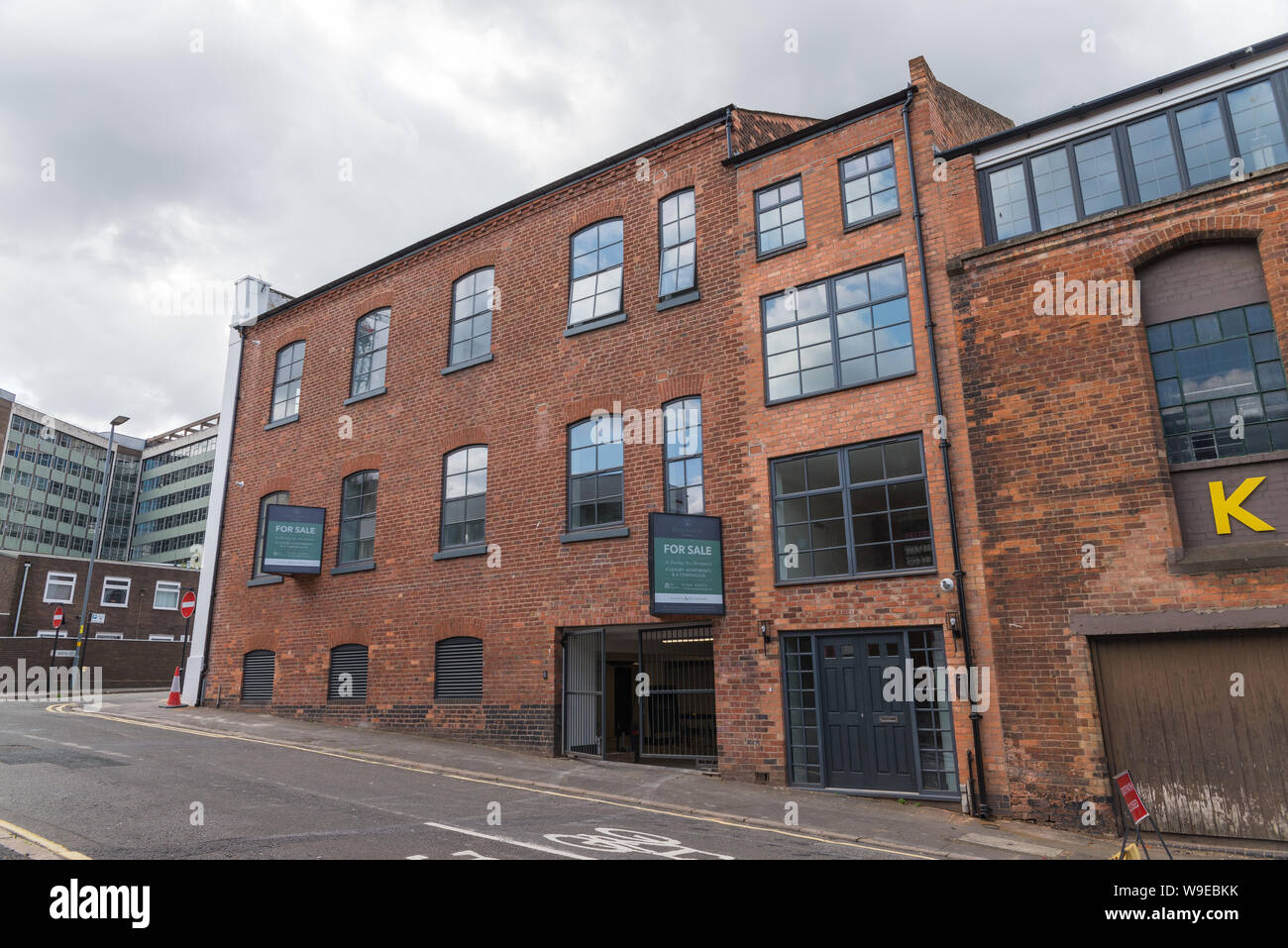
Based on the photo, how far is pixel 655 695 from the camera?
572 inches

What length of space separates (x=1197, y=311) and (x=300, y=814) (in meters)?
12.3

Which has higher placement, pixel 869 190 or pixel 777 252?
pixel 869 190

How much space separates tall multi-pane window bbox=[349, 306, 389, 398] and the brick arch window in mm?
15622

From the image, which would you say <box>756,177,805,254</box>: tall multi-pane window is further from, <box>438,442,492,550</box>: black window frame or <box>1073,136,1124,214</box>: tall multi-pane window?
<box>438,442,492,550</box>: black window frame

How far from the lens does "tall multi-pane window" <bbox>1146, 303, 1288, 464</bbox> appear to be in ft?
31.9

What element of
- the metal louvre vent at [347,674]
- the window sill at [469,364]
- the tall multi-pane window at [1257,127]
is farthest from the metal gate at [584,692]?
the tall multi-pane window at [1257,127]

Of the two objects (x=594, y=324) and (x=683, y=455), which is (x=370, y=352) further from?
(x=683, y=455)

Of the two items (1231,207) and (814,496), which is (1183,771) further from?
(1231,207)

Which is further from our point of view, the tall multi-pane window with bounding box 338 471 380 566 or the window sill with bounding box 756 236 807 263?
the tall multi-pane window with bounding box 338 471 380 566

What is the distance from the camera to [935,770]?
35.8ft

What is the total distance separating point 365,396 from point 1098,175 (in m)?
15.4

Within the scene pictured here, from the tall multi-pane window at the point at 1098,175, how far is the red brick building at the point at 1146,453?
0.09ft

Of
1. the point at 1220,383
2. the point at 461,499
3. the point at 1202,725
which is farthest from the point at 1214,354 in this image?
the point at 461,499

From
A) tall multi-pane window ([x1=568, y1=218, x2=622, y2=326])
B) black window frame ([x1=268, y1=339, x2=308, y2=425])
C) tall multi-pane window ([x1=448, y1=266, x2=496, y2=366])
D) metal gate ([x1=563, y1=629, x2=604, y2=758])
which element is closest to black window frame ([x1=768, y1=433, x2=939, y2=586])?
metal gate ([x1=563, y1=629, x2=604, y2=758])
